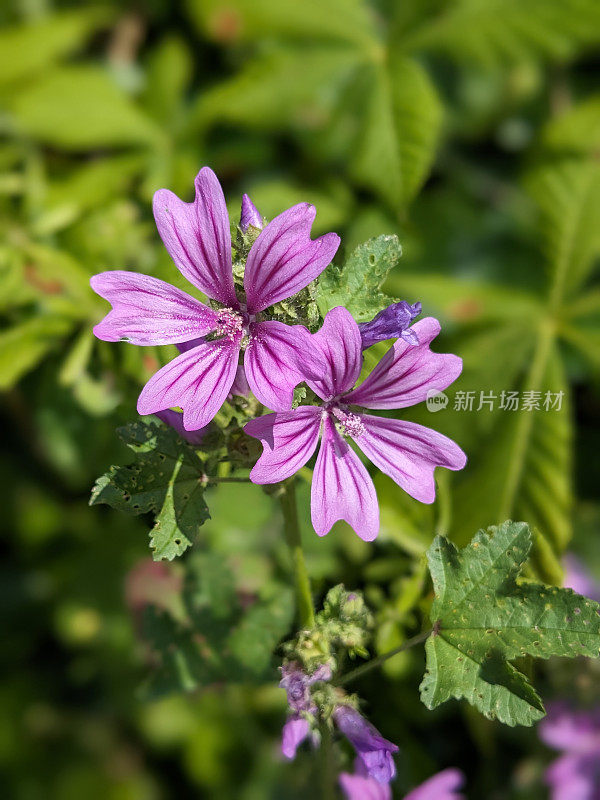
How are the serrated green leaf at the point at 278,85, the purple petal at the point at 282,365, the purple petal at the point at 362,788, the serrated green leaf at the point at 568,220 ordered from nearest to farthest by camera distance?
the purple petal at the point at 282,365 < the purple petal at the point at 362,788 < the serrated green leaf at the point at 568,220 < the serrated green leaf at the point at 278,85

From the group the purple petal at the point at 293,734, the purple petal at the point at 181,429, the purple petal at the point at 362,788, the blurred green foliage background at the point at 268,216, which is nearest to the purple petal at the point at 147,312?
the purple petal at the point at 181,429

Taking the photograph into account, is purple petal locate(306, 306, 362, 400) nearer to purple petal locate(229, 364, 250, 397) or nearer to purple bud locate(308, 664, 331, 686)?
purple petal locate(229, 364, 250, 397)

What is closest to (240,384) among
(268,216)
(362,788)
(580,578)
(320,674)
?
(320,674)

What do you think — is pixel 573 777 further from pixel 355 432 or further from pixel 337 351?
pixel 337 351

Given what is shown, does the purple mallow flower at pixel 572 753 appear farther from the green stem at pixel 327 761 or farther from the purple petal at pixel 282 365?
the purple petal at pixel 282 365

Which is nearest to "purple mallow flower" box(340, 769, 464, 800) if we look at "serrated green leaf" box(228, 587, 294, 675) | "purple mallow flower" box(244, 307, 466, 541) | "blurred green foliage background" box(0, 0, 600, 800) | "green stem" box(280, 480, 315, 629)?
"blurred green foliage background" box(0, 0, 600, 800)

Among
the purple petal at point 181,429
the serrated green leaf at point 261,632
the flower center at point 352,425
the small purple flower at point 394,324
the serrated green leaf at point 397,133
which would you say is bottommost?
the serrated green leaf at point 261,632

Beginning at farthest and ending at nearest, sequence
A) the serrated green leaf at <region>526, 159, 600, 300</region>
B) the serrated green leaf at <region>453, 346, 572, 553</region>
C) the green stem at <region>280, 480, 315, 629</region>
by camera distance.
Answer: the serrated green leaf at <region>526, 159, 600, 300</region>
the serrated green leaf at <region>453, 346, 572, 553</region>
the green stem at <region>280, 480, 315, 629</region>
